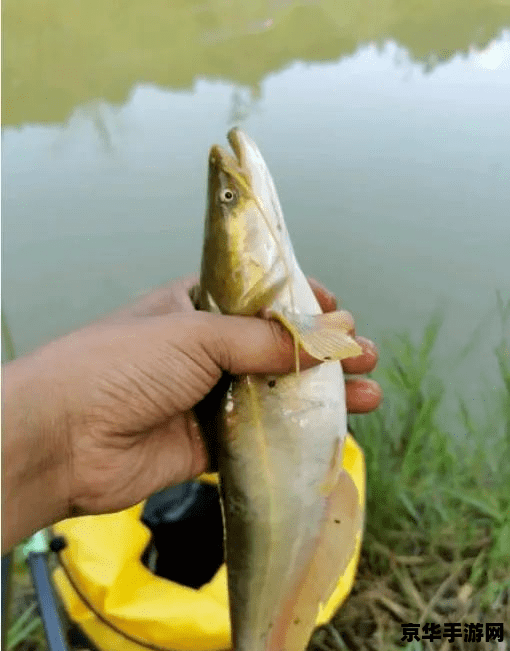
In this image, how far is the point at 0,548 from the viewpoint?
56.3 inches

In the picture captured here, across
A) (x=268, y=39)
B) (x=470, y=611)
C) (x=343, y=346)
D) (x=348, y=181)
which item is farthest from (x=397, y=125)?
(x=343, y=346)

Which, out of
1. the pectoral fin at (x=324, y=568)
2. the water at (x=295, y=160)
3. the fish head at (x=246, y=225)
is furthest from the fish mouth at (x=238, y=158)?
the water at (x=295, y=160)

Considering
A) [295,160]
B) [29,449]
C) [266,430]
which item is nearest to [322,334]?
[266,430]

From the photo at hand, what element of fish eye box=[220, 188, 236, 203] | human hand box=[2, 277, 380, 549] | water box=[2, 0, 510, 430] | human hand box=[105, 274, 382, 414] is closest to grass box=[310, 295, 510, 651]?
water box=[2, 0, 510, 430]

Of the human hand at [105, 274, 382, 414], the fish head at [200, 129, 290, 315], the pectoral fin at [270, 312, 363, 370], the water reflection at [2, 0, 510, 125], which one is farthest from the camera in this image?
the water reflection at [2, 0, 510, 125]

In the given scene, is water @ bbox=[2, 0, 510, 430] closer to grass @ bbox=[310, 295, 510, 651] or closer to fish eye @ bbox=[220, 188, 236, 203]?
grass @ bbox=[310, 295, 510, 651]

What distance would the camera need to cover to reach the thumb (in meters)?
1.49

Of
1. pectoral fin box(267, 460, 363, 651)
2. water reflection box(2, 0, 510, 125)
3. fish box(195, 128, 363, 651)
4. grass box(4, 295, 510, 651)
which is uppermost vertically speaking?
water reflection box(2, 0, 510, 125)

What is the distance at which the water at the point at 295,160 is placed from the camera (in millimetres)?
3867

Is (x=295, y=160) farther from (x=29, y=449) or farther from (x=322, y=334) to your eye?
(x=29, y=449)

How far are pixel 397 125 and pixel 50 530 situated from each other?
3.95m

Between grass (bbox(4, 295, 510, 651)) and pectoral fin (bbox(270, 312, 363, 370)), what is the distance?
102cm

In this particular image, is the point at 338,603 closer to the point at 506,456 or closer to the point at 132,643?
the point at 132,643

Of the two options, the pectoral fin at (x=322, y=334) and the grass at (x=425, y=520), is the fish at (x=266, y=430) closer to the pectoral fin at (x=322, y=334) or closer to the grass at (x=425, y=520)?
the pectoral fin at (x=322, y=334)
